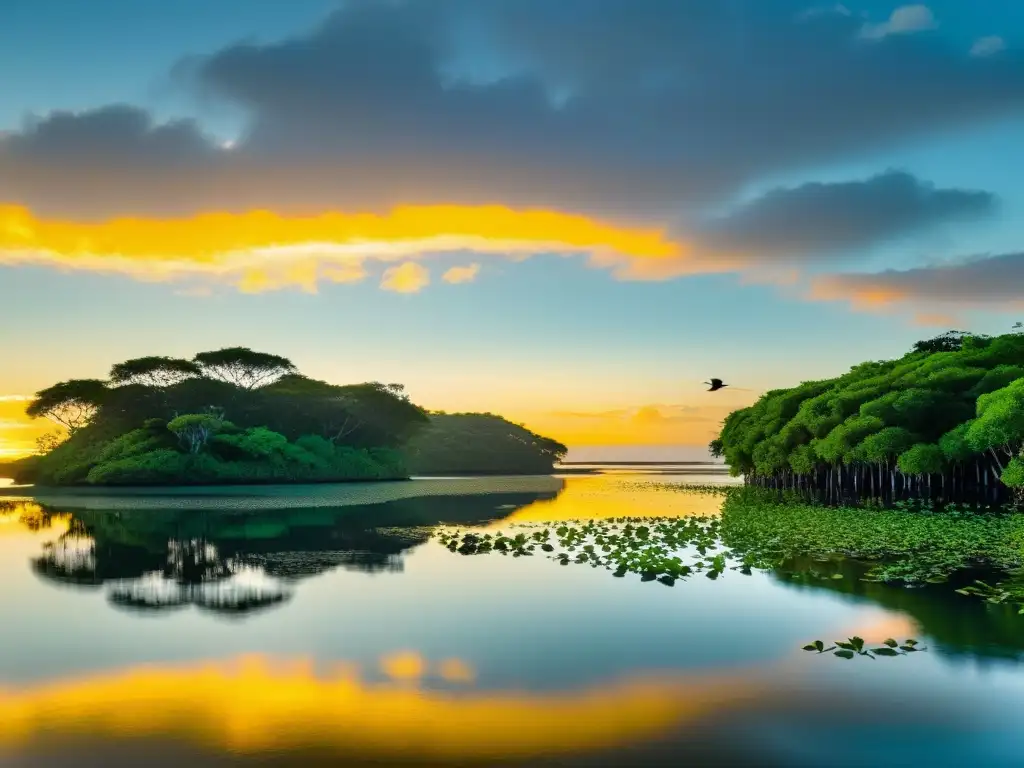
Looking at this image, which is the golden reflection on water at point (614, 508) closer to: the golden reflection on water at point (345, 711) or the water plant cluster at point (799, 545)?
the water plant cluster at point (799, 545)

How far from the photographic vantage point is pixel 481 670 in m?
12.5

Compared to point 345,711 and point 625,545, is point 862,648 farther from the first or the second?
point 625,545

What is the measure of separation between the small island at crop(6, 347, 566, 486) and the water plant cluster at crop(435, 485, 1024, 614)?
57047mm

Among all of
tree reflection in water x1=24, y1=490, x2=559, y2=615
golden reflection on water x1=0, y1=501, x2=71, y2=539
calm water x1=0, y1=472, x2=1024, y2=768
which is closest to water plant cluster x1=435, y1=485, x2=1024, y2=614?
calm water x1=0, y1=472, x2=1024, y2=768

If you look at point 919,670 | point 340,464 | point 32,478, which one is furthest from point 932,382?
point 32,478

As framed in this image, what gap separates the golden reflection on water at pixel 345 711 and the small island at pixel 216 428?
244 feet

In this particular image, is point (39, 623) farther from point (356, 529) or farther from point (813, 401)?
point (813, 401)

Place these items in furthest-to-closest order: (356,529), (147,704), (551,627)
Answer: (356,529) < (551,627) < (147,704)

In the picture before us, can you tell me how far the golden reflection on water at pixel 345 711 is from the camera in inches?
369

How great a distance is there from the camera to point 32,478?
90938 mm

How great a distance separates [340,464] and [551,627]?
85741mm

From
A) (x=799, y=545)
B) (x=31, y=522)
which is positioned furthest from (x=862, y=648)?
(x=31, y=522)

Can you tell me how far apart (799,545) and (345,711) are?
2064 cm

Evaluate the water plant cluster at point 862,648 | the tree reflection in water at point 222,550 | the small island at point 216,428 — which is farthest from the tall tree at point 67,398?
the water plant cluster at point 862,648
